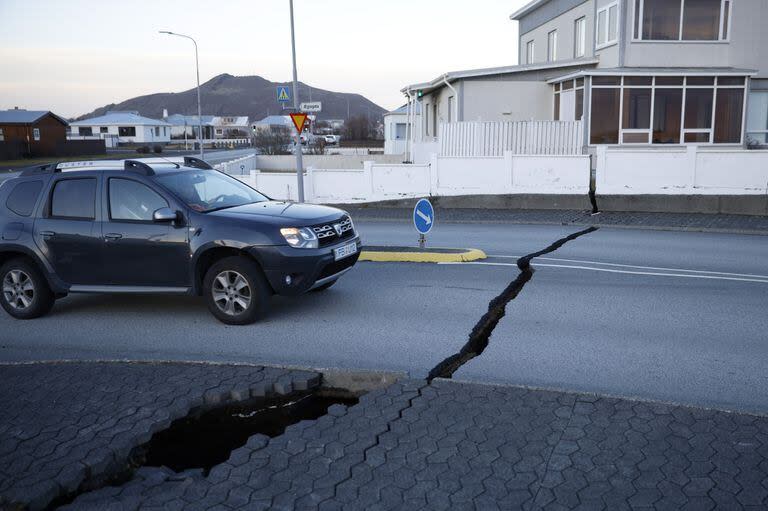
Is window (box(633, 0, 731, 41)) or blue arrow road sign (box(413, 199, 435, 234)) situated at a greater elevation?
window (box(633, 0, 731, 41))

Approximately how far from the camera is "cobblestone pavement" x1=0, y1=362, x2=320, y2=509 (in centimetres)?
427

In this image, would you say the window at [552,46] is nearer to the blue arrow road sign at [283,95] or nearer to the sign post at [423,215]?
the blue arrow road sign at [283,95]

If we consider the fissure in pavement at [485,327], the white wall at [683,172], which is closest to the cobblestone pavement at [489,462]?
the fissure in pavement at [485,327]

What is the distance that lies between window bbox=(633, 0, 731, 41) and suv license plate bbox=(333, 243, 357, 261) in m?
20.0

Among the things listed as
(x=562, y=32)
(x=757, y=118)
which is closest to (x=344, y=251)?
(x=757, y=118)

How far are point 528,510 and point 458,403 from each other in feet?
4.90

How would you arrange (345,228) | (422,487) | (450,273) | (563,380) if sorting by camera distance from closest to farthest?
(422,487), (563,380), (345,228), (450,273)

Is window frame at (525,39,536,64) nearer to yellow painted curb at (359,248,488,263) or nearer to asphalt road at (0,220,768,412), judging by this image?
asphalt road at (0,220,768,412)

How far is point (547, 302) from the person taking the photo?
869 centimetres

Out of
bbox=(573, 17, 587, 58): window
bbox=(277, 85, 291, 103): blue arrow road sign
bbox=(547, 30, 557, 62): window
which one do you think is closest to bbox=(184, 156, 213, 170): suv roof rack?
bbox=(277, 85, 291, 103): blue arrow road sign

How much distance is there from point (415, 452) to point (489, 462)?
463mm

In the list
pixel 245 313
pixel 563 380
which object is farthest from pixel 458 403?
pixel 245 313

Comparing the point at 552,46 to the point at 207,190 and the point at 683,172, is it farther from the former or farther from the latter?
the point at 207,190

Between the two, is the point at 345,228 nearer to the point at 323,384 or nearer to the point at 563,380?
the point at 323,384
